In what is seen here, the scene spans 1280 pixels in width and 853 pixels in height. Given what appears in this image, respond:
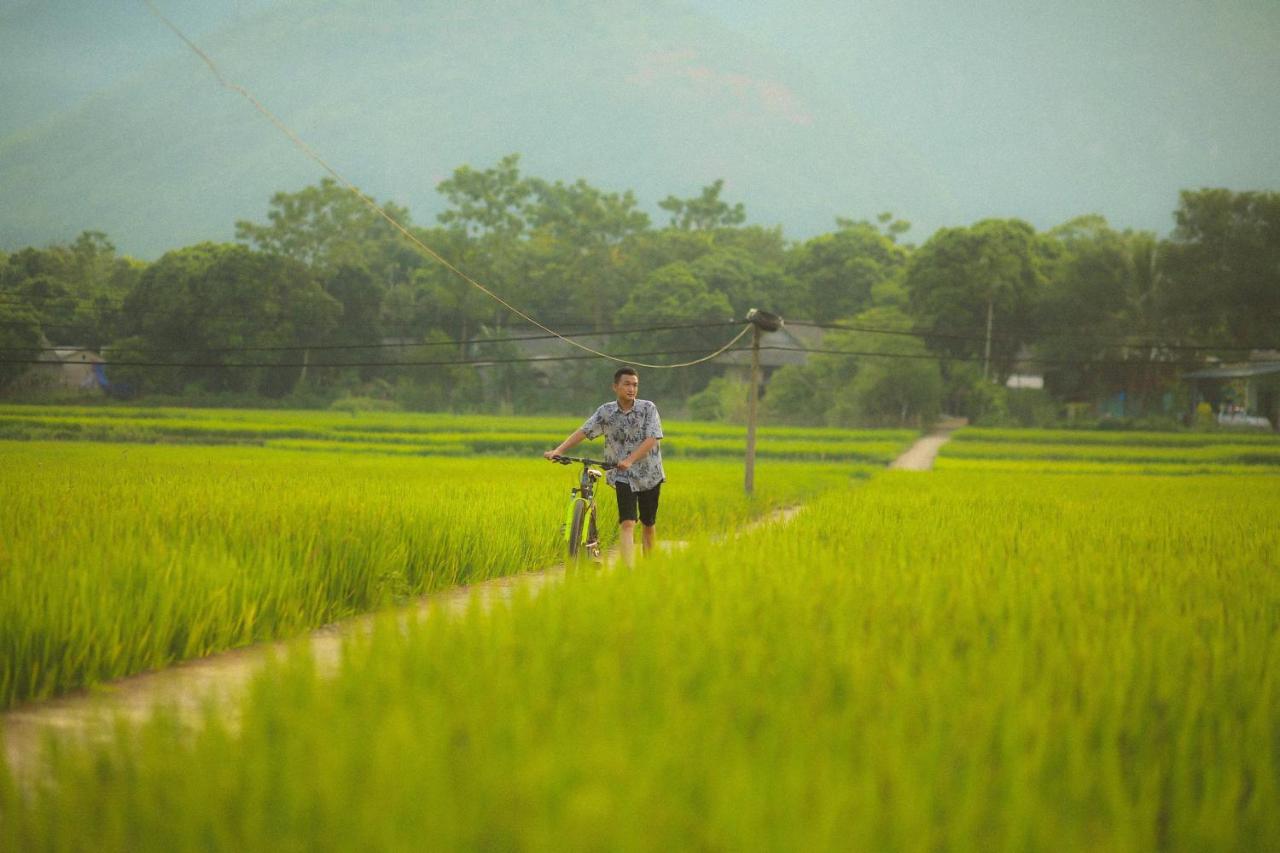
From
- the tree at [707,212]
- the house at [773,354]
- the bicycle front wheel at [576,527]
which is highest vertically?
the tree at [707,212]

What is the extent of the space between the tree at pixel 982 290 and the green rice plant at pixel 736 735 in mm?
42879

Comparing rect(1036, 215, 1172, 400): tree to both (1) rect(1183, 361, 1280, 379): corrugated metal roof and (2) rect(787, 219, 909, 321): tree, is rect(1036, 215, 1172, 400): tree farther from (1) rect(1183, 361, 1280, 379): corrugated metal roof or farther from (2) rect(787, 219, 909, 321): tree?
(2) rect(787, 219, 909, 321): tree

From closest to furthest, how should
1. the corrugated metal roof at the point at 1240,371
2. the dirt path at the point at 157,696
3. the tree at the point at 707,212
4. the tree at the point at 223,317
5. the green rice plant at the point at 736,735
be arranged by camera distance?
1. the green rice plant at the point at 736,735
2. the dirt path at the point at 157,696
3. the tree at the point at 223,317
4. the corrugated metal roof at the point at 1240,371
5. the tree at the point at 707,212

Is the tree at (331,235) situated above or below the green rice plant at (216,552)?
above

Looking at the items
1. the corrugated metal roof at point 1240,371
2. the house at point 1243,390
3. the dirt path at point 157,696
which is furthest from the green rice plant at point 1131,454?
the dirt path at point 157,696

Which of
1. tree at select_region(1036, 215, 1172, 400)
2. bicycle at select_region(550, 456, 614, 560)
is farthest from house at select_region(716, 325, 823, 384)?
bicycle at select_region(550, 456, 614, 560)

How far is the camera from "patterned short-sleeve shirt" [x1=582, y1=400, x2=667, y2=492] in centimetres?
711

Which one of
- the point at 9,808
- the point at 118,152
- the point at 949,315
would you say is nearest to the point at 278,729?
the point at 9,808

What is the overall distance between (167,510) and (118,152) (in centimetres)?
15629

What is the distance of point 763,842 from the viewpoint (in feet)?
6.13

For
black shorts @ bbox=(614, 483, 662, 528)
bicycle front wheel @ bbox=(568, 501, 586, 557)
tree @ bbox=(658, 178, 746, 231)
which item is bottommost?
bicycle front wheel @ bbox=(568, 501, 586, 557)

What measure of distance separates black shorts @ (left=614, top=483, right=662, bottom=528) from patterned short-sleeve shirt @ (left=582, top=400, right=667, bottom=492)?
0.04m

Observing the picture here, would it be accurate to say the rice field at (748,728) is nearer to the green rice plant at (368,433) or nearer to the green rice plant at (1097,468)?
the green rice plant at (1097,468)

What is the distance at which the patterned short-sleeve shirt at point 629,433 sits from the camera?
23.3 feet
